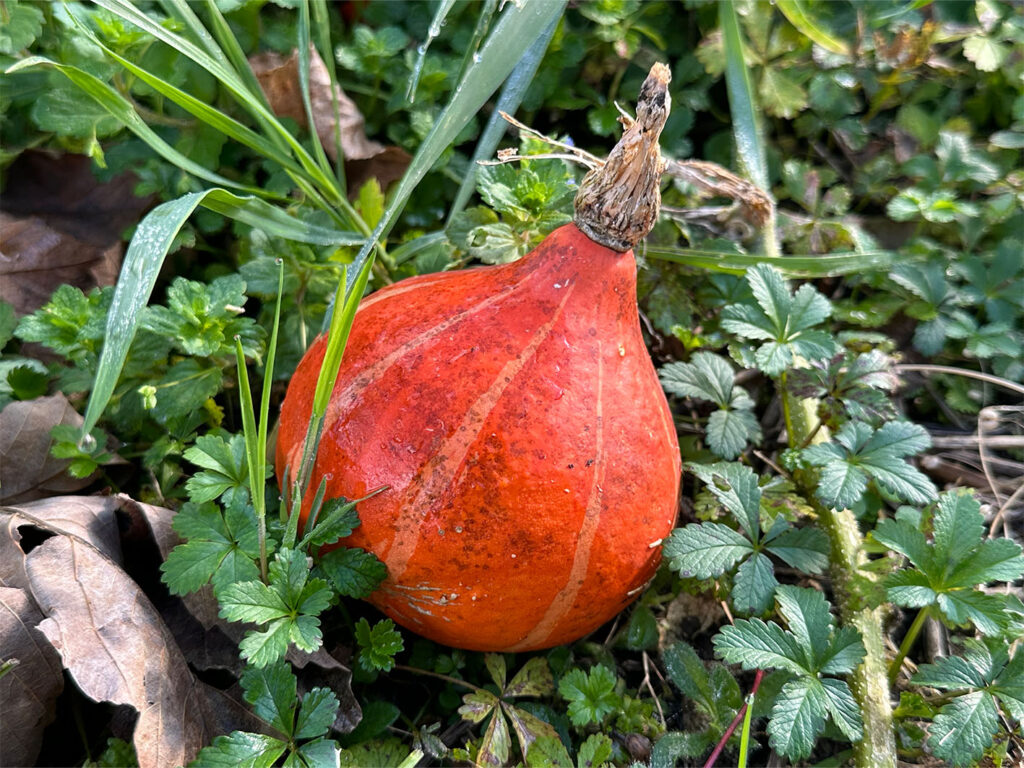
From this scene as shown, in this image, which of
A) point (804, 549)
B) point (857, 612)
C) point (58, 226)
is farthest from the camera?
point (58, 226)

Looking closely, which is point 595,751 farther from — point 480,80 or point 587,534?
point 480,80

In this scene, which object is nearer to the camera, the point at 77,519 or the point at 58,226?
the point at 77,519

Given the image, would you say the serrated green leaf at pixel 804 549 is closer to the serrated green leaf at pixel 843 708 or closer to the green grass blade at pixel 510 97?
the serrated green leaf at pixel 843 708

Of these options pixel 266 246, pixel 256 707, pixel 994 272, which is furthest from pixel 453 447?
pixel 994 272

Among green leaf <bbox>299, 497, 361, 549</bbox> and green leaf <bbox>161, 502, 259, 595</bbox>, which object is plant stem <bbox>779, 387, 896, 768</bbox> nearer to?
green leaf <bbox>299, 497, 361, 549</bbox>

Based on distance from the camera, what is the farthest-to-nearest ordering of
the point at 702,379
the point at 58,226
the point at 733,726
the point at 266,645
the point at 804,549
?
the point at 58,226 → the point at 702,379 → the point at 804,549 → the point at 733,726 → the point at 266,645

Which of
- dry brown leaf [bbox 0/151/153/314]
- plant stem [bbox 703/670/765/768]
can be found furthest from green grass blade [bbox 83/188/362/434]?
plant stem [bbox 703/670/765/768]

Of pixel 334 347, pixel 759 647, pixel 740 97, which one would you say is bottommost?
pixel 759 647

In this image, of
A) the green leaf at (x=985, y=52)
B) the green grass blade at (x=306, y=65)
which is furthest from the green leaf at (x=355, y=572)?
the green leaf at (x=985, y=52)

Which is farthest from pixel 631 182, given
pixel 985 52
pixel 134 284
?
pixel 985 52
